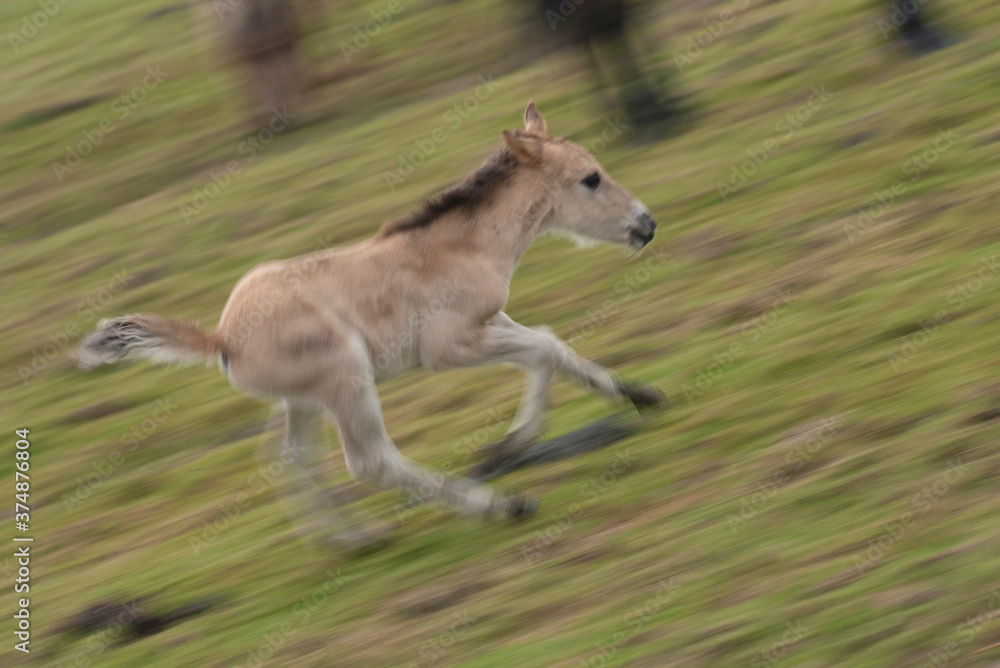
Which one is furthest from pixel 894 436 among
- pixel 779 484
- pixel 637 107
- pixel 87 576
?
pixel 637 107

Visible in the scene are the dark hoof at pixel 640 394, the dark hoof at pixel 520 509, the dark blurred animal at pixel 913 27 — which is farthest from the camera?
the dark blurred animal at pixel 913 27

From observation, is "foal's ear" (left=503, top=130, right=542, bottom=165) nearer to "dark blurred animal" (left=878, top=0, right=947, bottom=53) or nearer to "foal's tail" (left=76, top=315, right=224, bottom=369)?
"foal's tail" (left=76, top=315, right=224, bottom=369)

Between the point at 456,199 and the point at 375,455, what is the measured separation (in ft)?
4.82

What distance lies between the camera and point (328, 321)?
674cm

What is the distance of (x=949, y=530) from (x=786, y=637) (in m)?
0.95

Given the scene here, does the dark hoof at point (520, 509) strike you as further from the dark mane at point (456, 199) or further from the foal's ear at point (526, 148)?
the foal's ear at point (526, 148)

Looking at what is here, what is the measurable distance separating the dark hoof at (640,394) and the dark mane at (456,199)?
1.26 meters

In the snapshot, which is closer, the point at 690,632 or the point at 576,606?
the point at 690,632

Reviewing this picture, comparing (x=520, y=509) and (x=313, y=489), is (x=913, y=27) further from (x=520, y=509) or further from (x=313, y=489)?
(x=313, y=489)

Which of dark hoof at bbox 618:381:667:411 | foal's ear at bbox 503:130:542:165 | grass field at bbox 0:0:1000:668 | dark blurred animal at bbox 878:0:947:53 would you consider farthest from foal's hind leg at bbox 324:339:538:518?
dark blurred animal at bbox 878:0:947:53

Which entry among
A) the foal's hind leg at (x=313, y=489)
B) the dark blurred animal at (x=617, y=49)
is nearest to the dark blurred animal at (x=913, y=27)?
the dark blurred animal at (x=617, y=49)

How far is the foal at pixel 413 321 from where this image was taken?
6680 millimetres

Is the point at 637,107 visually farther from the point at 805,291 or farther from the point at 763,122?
the point at 805,291

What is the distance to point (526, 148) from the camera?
7.40m
